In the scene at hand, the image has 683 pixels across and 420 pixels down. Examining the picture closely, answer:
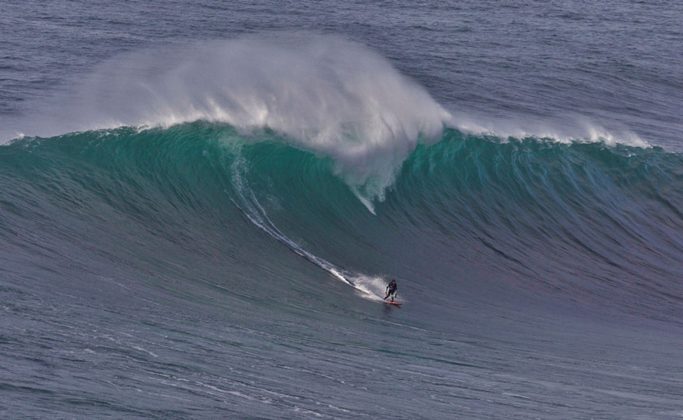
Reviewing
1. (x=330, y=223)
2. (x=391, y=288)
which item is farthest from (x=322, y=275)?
(x=330, y=223)

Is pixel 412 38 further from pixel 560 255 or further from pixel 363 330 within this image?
pixel 363 330

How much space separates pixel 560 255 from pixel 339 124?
8601 millimetres

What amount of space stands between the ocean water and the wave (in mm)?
95

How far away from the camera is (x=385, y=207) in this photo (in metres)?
33.8

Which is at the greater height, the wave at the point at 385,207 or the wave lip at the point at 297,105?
the wave lip at the point at 297,105

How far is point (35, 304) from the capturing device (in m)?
23.8

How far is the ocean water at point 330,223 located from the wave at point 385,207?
3.7 inches

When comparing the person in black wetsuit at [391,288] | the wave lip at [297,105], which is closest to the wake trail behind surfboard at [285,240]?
the person in black wetsuit at [391,288]

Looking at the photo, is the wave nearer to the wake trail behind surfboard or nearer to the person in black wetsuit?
the wake trail behind surfboard

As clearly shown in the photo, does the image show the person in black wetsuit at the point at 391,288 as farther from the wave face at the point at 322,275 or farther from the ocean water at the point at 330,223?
the wave face at the point at 322,275

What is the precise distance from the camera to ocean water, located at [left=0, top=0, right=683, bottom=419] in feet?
70.3

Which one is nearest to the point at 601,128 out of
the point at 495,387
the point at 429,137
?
the point at 429,137

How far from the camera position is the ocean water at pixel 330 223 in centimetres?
2144

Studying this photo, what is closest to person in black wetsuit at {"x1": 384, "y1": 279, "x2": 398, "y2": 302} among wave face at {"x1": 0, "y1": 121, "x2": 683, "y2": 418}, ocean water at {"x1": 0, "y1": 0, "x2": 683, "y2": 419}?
ocean water at {"x1": 0, "y1": 0, "x2": 683, "y2": 419}
